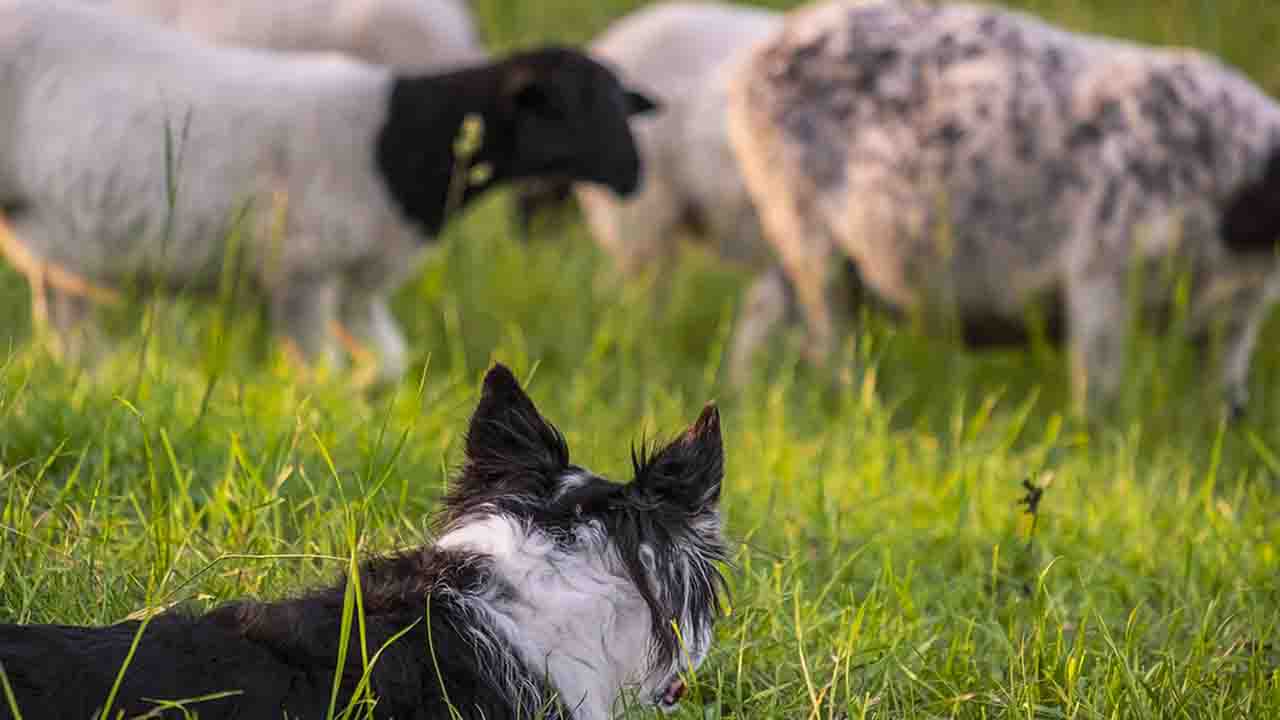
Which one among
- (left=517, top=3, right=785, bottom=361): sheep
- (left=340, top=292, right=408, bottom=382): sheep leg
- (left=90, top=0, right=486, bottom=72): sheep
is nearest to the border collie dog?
(left=340, top=292, right=408, bottom=382): sheep leg

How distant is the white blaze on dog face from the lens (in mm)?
2357

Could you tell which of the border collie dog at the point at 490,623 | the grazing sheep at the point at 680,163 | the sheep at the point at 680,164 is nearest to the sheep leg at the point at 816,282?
the sheep at the point at 680,164

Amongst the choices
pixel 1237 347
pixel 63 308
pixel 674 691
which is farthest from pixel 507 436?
pixel 1237 347

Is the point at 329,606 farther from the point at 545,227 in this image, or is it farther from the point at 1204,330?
the point at 545,227

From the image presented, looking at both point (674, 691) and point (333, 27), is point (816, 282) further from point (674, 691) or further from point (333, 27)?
point (674, 691)

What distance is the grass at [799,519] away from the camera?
282 cm

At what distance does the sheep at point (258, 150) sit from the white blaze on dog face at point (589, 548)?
3.19 metres

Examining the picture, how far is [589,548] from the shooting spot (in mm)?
2387

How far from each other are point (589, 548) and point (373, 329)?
4.11 m

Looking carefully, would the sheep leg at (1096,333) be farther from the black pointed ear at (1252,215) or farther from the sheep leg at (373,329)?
the sheep leg at (373,329)

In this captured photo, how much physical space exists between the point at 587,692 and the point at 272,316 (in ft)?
13.0

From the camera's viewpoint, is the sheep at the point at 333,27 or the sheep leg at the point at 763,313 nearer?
the sheep leg at the point at 763,313

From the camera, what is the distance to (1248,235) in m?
6.30

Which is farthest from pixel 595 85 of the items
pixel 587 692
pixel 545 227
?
pixel 545 227
